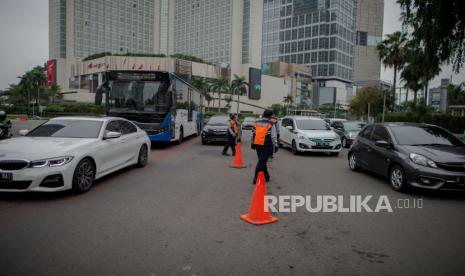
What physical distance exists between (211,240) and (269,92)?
379 ft

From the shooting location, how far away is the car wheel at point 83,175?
625cm

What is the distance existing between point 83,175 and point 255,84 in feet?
354

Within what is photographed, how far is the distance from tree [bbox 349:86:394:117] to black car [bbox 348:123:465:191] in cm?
5077

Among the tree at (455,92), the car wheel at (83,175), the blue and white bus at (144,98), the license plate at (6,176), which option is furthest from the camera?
the tree at (455,92)

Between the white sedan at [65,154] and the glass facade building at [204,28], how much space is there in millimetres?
122020

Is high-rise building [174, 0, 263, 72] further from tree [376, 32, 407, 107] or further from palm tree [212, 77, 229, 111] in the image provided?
tree [376, 32, 407, 107]

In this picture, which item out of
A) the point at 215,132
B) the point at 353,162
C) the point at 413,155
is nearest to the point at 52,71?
the point at 215,132

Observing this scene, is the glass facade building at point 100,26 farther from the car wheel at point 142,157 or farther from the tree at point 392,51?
the car wheel at point 142,157

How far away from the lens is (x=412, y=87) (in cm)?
3931

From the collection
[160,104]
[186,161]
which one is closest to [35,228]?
[186,161]

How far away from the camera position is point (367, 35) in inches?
6708

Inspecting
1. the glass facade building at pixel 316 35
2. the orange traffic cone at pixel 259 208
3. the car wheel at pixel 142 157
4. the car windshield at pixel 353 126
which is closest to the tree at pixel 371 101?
the car windshield at pixel 353 126

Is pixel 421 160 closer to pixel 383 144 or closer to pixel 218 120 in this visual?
pixel 383 144

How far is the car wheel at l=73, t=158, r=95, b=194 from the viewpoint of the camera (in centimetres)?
625
